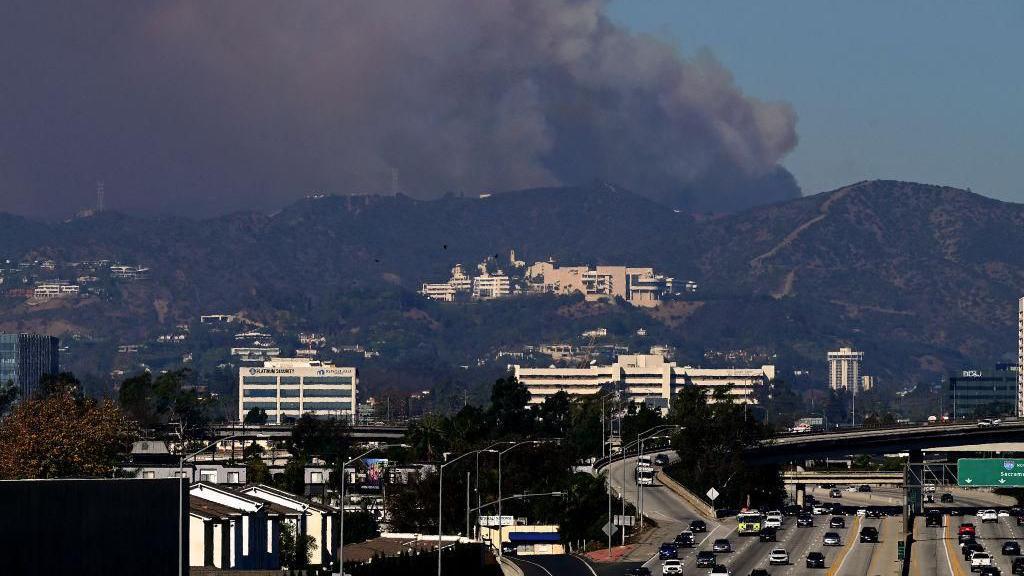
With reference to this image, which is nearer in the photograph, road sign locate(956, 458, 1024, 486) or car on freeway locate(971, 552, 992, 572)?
car on freeway locate(971, 552, 992, 572)

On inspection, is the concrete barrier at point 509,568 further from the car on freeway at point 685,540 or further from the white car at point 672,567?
the car on freeway at point 685,540

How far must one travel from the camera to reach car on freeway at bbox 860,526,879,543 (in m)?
167

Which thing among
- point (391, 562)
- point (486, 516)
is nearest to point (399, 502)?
point (486, 516)

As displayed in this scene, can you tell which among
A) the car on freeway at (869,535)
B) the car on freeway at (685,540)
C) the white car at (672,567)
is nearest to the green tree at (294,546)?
the white car at (672,567)

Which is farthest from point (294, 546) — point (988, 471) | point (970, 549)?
point (988, 471)

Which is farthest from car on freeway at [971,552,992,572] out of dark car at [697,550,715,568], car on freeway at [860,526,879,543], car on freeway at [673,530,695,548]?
car on freeway at [673,530,695,548]

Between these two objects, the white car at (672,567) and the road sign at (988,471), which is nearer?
the white car at (672,567)

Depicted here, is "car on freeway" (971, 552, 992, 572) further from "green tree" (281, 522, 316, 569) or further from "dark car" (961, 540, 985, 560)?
"green tree" (281, 522, 316, 569)

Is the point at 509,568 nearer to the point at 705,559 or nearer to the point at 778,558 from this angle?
the point at 705,559

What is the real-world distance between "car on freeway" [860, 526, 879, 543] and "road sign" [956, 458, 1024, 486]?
47.7 ft

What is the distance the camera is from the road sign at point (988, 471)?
603 feet

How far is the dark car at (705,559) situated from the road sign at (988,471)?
128 feet

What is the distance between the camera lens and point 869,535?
168375mm

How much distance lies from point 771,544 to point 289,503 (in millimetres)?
41082
